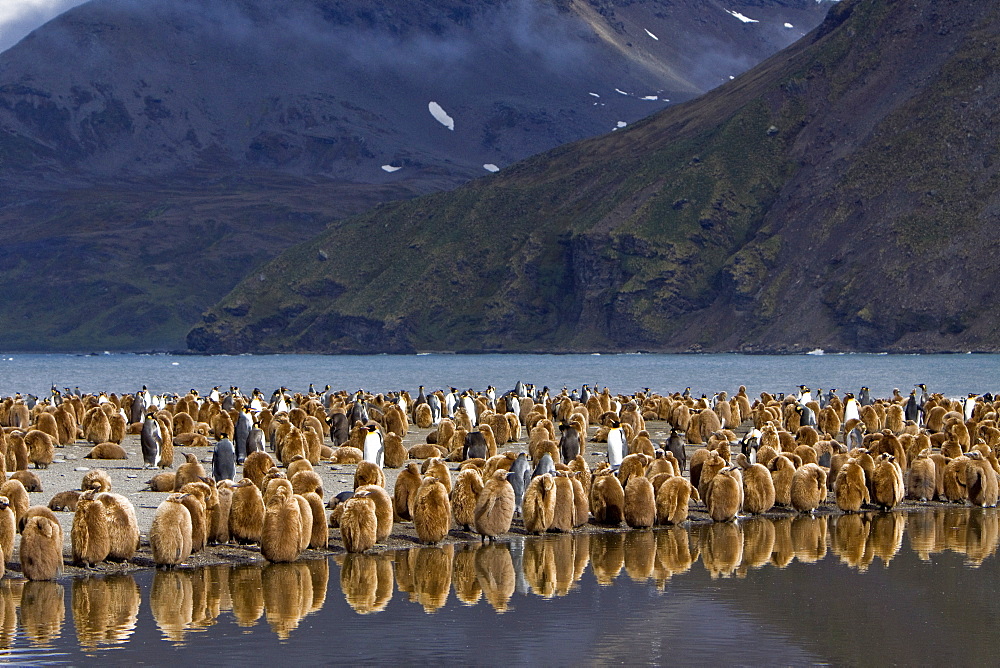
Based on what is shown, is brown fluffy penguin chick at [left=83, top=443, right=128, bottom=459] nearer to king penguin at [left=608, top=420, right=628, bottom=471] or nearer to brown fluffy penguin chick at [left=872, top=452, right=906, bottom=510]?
king penguin at [left=608, top=420, right=628, bottom=471]

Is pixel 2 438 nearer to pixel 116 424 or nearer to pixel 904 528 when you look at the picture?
pixel 116 424

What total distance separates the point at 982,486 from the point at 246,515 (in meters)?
13.6

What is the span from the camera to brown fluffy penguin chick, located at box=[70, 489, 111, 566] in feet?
60.6

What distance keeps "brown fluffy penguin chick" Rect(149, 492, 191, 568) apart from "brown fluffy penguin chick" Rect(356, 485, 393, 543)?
275 centimetres

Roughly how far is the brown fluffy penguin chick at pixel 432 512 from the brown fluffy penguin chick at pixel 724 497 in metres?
4.79

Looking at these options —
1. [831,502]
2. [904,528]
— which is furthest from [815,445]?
[904,528]

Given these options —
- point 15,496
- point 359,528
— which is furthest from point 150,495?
point 359,528

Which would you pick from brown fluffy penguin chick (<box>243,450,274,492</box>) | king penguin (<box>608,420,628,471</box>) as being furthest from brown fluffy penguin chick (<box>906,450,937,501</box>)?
brown fluffy penguin chick (<box>243,450,274,492</box>)

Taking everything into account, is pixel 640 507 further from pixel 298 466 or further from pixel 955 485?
pixel 955 485

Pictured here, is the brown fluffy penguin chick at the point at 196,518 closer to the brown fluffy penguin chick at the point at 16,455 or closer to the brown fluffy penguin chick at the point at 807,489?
the brown fluffy penguin chick at the point at 807,489

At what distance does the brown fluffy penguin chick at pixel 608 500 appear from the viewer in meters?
22.8

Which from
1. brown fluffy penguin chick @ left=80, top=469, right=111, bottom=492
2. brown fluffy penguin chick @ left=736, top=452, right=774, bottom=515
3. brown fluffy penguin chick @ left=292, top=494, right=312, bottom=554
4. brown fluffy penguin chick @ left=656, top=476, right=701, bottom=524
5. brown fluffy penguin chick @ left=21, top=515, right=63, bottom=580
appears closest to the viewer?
brown fluffy penguin chick @ left=21, top=515, right=63, bottom=580

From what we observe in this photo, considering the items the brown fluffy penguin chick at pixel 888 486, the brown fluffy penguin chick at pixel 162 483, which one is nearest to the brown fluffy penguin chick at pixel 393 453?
the brown fluffy penguin chick at pixel 162 483

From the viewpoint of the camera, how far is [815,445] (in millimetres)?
28812
